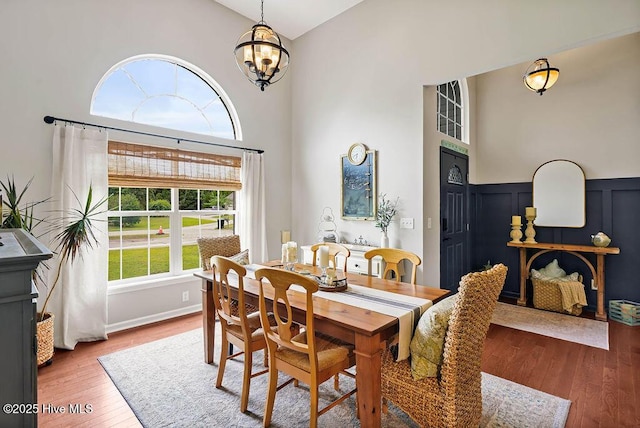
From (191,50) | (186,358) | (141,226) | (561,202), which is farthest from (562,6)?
(141,226)

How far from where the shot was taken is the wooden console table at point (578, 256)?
12.5 feet

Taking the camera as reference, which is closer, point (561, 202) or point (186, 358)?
point (186, 358)

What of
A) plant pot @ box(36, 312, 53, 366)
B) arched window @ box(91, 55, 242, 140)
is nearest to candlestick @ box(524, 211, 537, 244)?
arched window @ box(91, 55, 242, 140)

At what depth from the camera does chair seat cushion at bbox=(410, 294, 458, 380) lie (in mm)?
1650

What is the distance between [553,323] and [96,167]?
5313mm

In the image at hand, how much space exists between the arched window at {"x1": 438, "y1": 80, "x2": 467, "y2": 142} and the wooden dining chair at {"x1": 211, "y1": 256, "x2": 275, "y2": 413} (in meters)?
3.19

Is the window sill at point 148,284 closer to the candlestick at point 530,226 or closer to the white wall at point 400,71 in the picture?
the white wall at point 400,71

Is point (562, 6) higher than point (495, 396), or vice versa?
point (562, 6)

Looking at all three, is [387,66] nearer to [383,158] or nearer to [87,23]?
[383,158]

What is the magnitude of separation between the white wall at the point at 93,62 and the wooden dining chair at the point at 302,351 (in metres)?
2.48

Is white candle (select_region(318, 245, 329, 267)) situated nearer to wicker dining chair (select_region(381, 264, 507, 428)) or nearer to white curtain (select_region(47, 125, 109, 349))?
wicker dining chair (select_region(381, 264, 507, 428))

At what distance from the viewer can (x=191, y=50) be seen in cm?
408

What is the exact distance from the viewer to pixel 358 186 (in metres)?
4.27

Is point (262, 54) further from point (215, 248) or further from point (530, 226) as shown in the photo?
point (530, 226)
